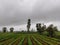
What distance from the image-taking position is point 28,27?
193 m

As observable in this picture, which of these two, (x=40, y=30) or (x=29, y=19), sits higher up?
(x=29, y=19)

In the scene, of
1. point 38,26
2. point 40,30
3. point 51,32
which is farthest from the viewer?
point 38,26

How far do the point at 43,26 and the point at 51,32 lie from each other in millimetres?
66365

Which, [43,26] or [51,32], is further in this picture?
[43,26]

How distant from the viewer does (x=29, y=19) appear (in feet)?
655

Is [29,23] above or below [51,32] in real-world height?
above

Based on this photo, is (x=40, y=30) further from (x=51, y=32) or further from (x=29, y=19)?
(x=51, y=32)

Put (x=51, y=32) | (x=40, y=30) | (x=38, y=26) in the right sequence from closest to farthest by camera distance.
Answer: (x=51, y=32), (x=40, y=30), (x=38, y=26)

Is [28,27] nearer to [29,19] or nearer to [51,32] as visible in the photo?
[29,19]

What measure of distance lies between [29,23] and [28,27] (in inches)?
274

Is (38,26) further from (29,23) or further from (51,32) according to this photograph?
(51,32)

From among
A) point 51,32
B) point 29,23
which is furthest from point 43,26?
point 51,32

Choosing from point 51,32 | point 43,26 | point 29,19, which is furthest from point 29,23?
point 51,32

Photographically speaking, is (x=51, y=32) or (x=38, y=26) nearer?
(x=51, y=32)
